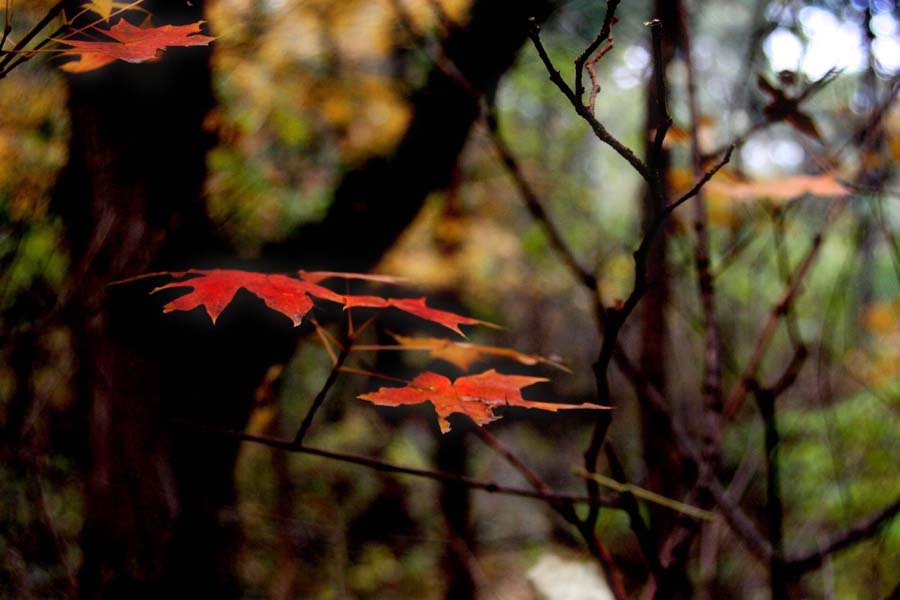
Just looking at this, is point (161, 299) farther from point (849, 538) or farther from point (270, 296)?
point (849, 538)

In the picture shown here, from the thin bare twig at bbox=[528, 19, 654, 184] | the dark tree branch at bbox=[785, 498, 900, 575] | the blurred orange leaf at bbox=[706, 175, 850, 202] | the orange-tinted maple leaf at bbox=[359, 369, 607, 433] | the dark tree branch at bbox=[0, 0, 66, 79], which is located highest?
the dark tree branch at bbox=[0, 0, 66, 79]

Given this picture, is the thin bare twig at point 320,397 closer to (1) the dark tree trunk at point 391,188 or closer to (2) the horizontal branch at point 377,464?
(2) the horizontal branch at point 377,464

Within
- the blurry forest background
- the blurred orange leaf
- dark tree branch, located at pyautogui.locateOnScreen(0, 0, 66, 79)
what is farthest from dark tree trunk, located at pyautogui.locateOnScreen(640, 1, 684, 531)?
dark tree branch, located at pyautogui.locateOnScreen(0, 0, 66, 79)

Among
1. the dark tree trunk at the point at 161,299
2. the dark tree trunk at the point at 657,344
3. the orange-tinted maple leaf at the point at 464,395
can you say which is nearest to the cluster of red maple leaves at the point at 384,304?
the orange-tinted maple leaf at the point at 464,395

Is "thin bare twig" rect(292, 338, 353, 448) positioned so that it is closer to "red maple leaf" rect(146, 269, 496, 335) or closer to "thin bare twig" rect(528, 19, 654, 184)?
"red maple leaf" rect(146, 269, 496, 335)

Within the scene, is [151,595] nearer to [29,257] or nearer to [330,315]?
[330,315]

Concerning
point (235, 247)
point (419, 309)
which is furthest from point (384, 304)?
point (235, 247)

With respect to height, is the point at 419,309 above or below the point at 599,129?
below

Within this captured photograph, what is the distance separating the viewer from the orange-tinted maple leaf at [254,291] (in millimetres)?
715

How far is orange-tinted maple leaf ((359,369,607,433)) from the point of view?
0.69 meters

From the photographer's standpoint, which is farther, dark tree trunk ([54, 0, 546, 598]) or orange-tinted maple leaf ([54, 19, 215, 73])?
dark tree trunk ([54, 0, 546, 598])

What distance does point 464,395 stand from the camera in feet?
2.40

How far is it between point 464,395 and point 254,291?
0.90 ft

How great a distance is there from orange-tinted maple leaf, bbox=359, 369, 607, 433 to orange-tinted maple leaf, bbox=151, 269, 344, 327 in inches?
5.1
